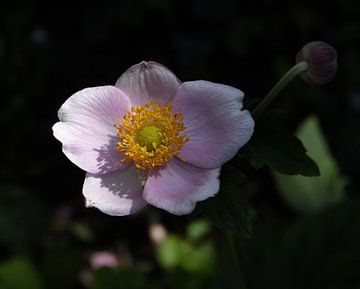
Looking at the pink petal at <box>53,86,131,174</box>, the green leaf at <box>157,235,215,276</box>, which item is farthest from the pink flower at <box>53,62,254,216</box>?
the green leaf at <box>157,235,215,276</box>

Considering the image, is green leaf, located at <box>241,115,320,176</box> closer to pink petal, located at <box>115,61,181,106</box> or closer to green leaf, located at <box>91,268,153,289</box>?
pink petal, located at <box>115,61,181,106</box>

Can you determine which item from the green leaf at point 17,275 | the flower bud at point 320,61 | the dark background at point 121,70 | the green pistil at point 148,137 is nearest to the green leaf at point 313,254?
the dark background at point 121,70

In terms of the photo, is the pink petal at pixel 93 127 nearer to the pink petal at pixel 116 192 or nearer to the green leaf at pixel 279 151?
the pink petal at pixel 116 192

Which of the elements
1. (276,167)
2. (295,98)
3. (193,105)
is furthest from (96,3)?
(276,167)

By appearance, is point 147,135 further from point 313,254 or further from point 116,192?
point 313,254

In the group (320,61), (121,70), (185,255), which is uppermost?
(320,61)

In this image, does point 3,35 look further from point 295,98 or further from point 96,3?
point 295,98

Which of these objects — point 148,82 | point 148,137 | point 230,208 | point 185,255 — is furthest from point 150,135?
point 185,255
